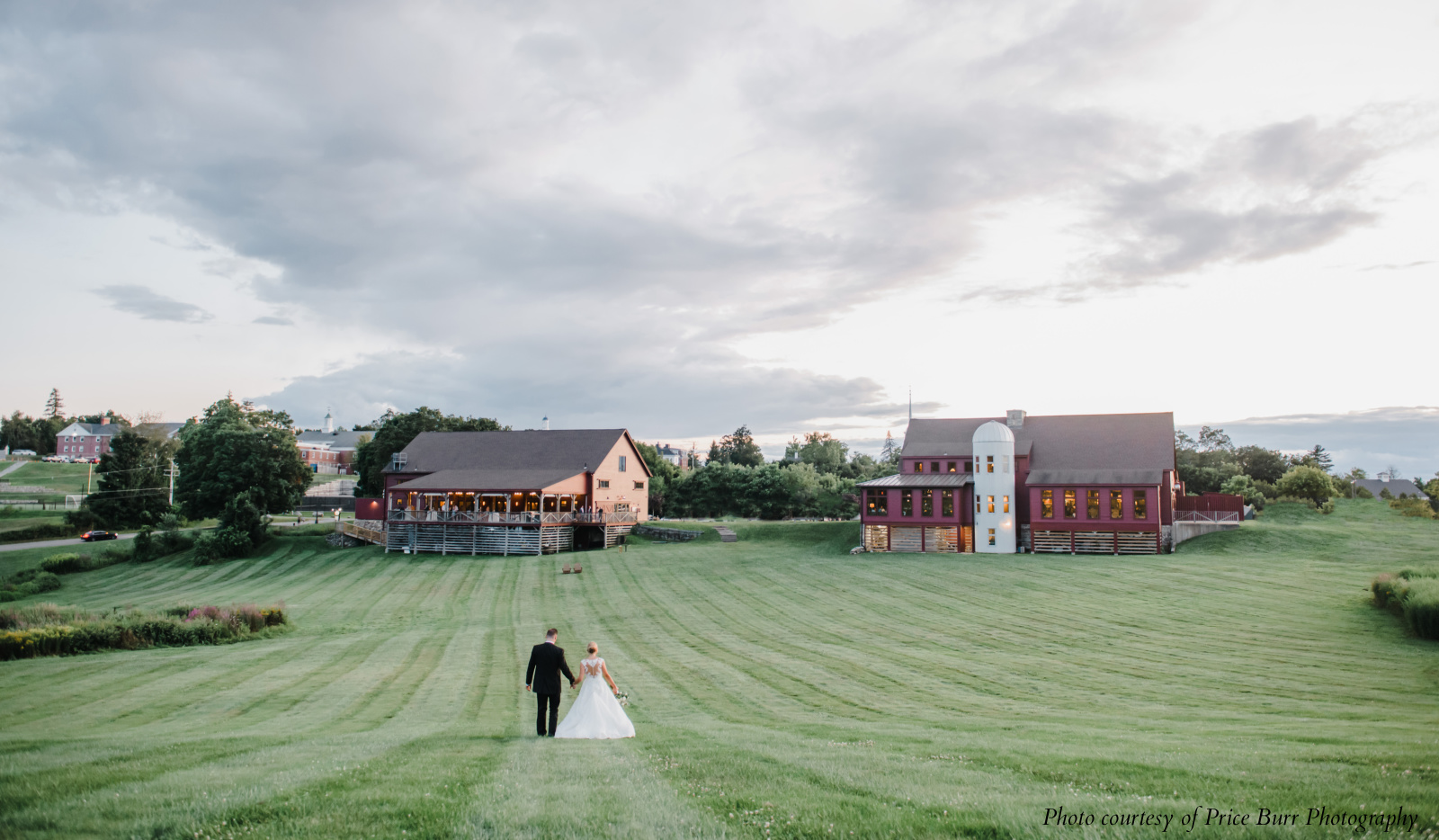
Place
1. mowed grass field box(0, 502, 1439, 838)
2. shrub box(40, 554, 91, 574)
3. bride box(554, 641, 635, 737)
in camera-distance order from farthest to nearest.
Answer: shrub box(40, 554, 91, 574) → bride box(554, 641, 635, 737) → mowed grass field box(0, 502, 1439, 838)

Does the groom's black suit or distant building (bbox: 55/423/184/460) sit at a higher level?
distant building (bbox: 55/423/184/460)

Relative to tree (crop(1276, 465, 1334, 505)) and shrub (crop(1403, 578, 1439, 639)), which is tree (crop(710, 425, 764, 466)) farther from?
shrub (crop(1403, 578, 1439, 639))

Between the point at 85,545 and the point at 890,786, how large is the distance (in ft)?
216

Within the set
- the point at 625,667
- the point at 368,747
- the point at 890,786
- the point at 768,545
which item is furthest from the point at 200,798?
the point at 768,545

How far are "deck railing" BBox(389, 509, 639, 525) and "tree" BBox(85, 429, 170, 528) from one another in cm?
3046

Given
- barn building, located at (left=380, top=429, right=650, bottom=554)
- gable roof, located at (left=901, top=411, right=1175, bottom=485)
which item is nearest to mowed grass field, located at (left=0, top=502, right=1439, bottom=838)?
gable roof, located at (left=901, top=411, right=1175, bottom=485)

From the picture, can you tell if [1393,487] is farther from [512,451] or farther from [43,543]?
[43,543]

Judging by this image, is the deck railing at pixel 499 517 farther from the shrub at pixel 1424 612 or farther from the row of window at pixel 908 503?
the shrub at pixel 1424 612

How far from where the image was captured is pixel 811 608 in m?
28.4

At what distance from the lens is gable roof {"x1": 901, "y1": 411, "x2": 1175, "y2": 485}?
4269 centimetres

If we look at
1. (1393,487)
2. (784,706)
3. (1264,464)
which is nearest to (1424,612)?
(784,706)

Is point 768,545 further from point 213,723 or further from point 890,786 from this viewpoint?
point 890,786

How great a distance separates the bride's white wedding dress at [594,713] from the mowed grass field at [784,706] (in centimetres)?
48

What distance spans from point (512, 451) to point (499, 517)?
29.8 ft
